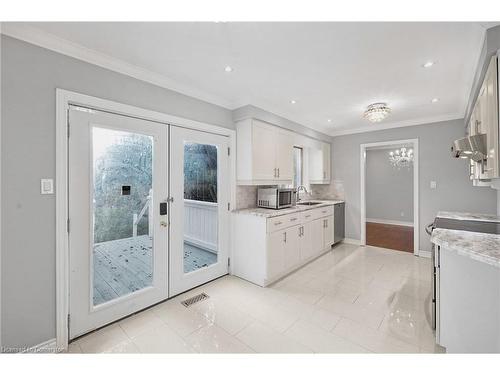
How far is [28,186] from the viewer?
1.63 metres

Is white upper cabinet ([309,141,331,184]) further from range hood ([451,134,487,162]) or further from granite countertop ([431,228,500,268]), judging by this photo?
granite countertop ([431,228,500,268])

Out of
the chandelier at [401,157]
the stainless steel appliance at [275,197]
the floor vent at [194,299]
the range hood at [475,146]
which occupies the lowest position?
Result: the floor vent at [194,299]

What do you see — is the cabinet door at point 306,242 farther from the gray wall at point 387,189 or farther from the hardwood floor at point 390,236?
the gray wall at point 387,189

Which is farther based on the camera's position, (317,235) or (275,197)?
(317,235)

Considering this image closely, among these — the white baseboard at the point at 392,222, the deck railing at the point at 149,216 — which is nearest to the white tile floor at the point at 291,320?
the deck railing at the point at 149,216

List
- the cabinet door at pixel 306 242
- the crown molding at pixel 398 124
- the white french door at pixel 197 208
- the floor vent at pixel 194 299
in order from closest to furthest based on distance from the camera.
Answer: the floor vent at pixel 194 299 → the white french door at pixel 197 208 → the cabinet door at pixel 306 242 → the crown molding at pixel 398 124

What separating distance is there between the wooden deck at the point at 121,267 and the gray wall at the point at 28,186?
34 cm

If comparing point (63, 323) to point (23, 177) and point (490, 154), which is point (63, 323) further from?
point (490, 154)

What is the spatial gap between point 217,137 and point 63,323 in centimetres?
237

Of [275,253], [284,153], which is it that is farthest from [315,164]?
[275,253]

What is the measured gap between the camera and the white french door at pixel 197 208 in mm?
2521

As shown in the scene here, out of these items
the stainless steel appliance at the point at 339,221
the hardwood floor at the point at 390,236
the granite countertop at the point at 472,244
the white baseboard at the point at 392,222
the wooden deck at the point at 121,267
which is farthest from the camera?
the white baseboard at the point at 392,222

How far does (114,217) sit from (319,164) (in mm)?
3955

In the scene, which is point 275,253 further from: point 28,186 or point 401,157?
point 401,157
